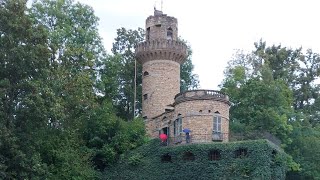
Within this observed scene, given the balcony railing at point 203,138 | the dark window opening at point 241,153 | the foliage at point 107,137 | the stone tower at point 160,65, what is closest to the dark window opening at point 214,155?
the dark window opening at point 241,153

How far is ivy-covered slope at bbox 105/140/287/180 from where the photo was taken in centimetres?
4497

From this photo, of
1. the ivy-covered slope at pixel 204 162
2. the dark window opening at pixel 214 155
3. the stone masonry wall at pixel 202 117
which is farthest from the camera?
the stone masonry wall at pixel 202 117

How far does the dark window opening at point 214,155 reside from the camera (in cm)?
4606

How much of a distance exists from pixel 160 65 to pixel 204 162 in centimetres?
1135

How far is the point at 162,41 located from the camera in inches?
2151

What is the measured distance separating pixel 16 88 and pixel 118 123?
11.0 meters

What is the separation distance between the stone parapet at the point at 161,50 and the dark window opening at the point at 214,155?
11.2 meters

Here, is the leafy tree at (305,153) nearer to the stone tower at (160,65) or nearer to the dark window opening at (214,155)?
the dark window opening at (214,155)

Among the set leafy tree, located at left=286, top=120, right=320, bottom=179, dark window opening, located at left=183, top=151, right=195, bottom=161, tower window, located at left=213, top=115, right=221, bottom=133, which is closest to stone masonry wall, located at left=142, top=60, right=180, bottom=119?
tower window, located at left=213, top=115, right=221, bottom=133

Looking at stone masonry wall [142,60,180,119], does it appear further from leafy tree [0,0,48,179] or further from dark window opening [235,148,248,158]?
leafy tree [0,0,48,179]

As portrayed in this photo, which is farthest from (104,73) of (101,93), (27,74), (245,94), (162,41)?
(27,74)

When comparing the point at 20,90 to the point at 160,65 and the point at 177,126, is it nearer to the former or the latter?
the point at 177,126

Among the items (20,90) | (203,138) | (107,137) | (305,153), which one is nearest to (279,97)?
(305,153)

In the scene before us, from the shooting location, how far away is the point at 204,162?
1817 inches
